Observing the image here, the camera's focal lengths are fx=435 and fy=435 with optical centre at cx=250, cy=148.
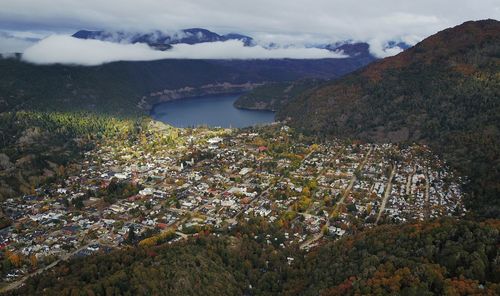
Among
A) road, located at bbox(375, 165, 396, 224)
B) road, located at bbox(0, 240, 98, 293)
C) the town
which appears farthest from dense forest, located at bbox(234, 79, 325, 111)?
road, located at bbox(0, 240, 98, 293)

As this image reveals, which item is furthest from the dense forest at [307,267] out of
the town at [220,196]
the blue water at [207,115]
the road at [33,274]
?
the blue water at [207,115]

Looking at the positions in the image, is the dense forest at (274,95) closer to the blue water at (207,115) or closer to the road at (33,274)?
the blue water at (207,115)

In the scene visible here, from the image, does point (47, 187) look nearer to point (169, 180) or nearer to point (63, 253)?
point (169, 180)

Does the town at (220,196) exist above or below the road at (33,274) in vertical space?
above

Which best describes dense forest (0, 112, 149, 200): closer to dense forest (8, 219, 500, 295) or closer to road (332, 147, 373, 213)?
dense forest (8, 219, 500, 295)

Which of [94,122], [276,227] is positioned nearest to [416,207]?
[276,227]

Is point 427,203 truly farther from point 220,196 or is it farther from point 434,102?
point 434,102
